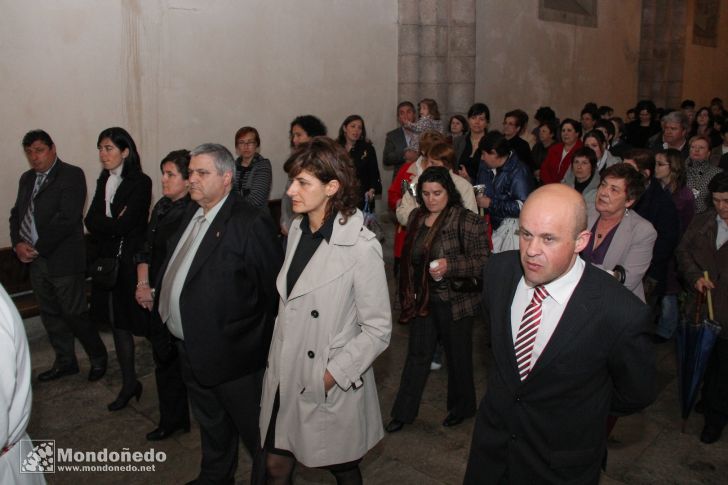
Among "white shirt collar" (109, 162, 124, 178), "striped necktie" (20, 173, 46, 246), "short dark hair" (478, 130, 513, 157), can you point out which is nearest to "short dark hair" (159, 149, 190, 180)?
"white shirt collar" (109, 162, 124, 178)

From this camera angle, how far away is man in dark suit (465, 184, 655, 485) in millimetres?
2164

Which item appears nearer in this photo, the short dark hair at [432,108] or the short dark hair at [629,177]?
the short dark hair at [629,177]

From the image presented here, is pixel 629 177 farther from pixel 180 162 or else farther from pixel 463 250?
pixel 180 162

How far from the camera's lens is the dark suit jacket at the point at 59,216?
4949 mm

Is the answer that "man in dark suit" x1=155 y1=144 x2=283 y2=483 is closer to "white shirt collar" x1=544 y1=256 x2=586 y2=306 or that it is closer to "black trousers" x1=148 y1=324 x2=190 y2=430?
"black trousers" x1=148 y1=324 x2=190 y2=430

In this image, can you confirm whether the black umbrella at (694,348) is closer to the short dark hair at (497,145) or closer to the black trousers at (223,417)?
the short dark hair at (497,145)

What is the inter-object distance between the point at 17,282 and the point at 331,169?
4.58 metres

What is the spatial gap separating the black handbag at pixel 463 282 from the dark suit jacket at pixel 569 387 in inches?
58.9

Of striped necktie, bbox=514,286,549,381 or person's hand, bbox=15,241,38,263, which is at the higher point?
striped necktie, bbox=514,286,549,381

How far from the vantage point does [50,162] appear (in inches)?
196

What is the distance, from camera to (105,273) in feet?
14.0

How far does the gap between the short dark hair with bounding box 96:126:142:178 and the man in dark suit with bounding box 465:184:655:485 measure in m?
3.14

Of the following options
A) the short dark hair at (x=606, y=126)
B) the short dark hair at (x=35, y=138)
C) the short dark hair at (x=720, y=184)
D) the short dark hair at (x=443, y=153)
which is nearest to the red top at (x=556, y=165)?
the short dark hair at (x=606, y=126)

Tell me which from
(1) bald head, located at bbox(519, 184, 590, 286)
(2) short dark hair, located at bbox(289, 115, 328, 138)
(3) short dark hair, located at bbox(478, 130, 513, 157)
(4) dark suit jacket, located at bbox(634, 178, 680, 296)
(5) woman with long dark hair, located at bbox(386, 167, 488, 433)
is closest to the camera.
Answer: (1) bald head, located at bbox(519, 184, 590, 286)
